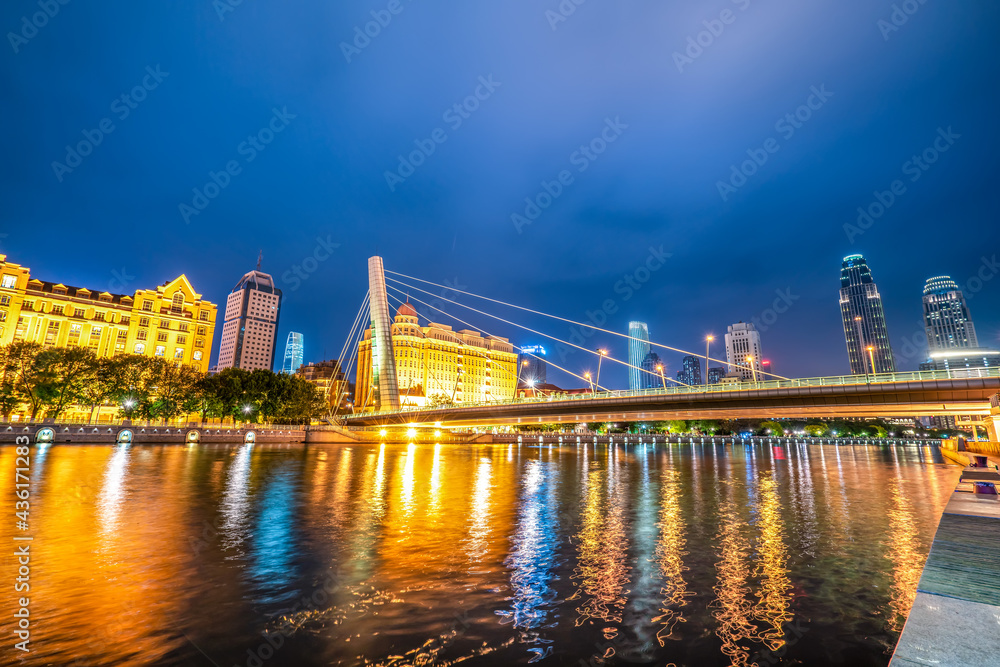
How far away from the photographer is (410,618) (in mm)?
7422

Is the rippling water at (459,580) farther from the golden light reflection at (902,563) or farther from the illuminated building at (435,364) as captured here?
the illuminated building at (435,364)

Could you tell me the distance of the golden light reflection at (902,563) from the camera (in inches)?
312

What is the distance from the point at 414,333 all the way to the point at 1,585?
167m

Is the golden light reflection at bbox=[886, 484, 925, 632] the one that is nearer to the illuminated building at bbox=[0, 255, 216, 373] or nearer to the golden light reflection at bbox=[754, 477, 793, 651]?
the golden light reflection at bbox=[754, 477, 793, 651]

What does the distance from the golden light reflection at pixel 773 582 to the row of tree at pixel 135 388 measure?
76487 millimetres

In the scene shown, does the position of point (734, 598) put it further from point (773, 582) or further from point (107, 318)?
point (107, 318)

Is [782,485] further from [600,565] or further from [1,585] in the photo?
[1,585]

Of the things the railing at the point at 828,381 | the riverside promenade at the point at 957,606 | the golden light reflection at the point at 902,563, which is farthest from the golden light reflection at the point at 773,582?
the railing at the point at 828,381

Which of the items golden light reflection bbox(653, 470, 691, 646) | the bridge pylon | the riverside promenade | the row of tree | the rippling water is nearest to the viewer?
the riverside promenade

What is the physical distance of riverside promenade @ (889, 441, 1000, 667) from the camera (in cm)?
361

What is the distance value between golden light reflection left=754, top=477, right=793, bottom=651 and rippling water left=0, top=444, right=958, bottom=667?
0.16 feet

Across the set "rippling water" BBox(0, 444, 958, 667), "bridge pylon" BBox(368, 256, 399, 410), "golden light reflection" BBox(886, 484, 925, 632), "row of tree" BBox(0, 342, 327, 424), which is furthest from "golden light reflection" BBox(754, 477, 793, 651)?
"row of tree" BBox(0, 342, 327, 424)

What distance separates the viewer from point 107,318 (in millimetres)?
97062

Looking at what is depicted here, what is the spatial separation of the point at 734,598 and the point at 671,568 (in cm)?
187
